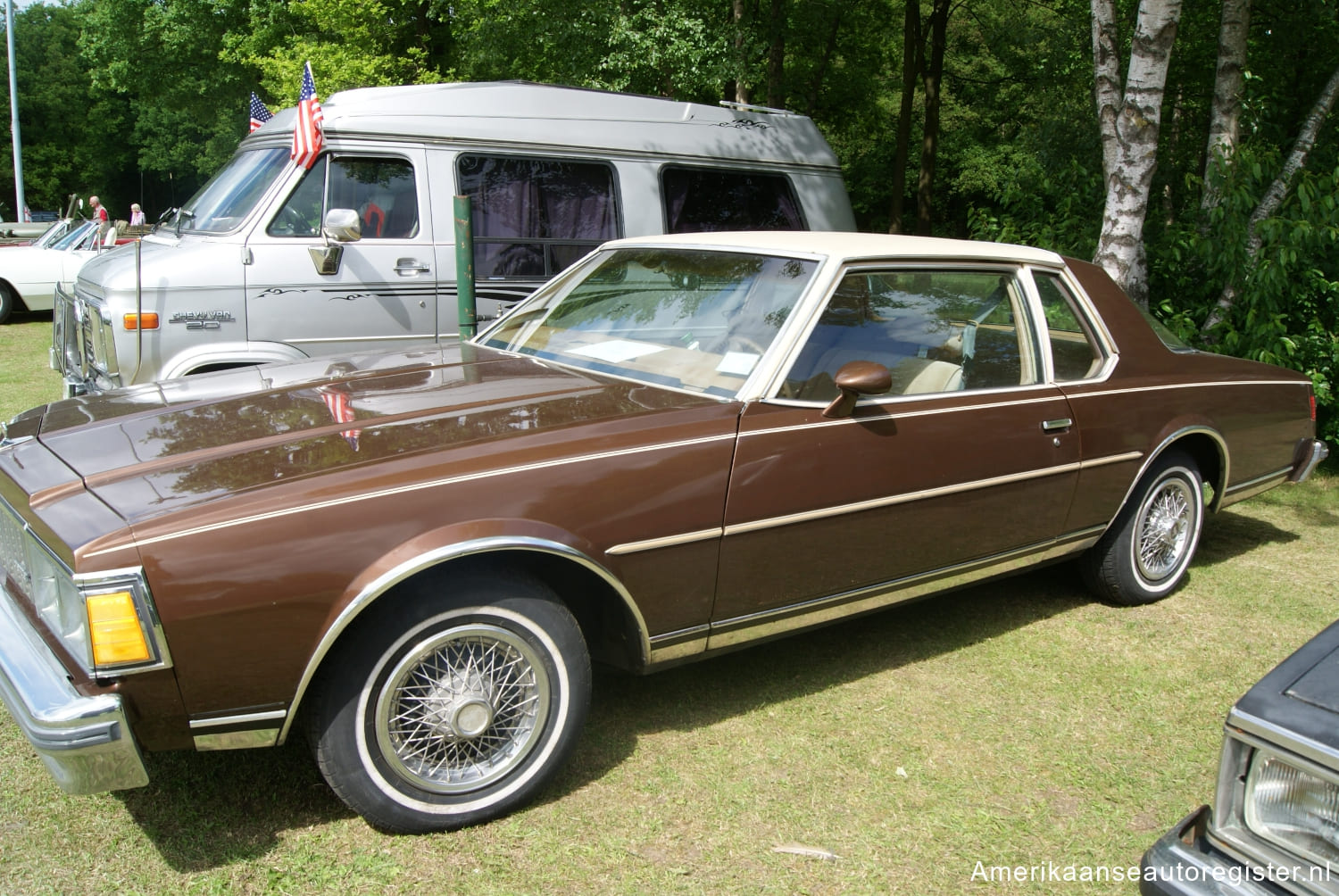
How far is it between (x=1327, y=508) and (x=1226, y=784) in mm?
5522

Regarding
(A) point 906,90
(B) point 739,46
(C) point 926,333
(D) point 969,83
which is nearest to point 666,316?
(C) point 926,333

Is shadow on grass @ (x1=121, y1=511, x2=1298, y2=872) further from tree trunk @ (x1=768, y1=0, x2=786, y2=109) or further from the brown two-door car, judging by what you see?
tree trunk @ (x1=768, y1=0, x2=786, y2=109)

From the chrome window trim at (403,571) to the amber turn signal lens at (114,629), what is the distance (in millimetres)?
382

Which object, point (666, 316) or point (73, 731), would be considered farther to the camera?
point (666, 316)

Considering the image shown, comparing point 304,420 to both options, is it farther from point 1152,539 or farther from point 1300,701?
point 1152,539

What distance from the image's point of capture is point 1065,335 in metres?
4.25

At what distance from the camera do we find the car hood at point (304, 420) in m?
2.68

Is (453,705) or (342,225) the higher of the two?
(342,225)

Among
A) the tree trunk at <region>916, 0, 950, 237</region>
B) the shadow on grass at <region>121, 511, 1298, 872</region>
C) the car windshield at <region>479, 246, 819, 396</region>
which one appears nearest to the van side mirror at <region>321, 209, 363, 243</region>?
the car windshield at <region>479, 246, 819, 396</region>

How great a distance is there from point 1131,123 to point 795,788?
5.74 metres

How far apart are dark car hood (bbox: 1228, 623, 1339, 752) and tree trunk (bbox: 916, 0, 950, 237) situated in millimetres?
17703

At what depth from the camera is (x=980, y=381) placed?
3.89m

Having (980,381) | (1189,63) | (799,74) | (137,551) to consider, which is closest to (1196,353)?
(980,381)

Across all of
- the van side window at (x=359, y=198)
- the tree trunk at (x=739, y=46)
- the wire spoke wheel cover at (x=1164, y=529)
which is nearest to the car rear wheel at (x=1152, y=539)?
the wire spoke wheel cover at (x=1164, y=529)
